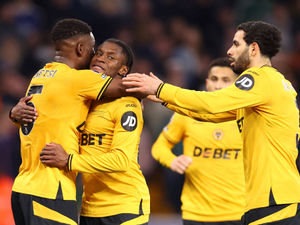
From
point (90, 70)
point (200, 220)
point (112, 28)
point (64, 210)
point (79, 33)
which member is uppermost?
point (112, 28)

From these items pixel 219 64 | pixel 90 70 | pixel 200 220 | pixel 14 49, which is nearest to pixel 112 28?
pixel 14 49

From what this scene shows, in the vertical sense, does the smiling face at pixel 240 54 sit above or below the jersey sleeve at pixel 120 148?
above

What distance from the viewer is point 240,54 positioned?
4.75m

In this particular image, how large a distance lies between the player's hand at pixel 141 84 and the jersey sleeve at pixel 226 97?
0.09 metres

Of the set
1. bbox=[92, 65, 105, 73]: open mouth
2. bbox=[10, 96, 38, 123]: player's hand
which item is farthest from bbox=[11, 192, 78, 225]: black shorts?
bbox=[92, 65, 105, 73]: open mouth

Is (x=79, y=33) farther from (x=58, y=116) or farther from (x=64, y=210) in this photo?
→ (x=64, y=210)

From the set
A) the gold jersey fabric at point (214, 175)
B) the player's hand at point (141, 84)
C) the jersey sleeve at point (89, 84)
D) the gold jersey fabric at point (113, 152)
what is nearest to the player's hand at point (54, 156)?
the gold jersey fabric at point (113, 152)

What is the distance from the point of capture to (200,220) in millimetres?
5914

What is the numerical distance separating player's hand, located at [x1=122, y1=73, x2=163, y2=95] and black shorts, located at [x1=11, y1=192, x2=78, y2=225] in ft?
3.20

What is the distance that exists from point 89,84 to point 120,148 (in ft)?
1.77

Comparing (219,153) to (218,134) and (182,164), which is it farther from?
(182,164)

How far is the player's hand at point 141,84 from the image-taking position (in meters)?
4.47

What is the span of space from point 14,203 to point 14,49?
5.91 m

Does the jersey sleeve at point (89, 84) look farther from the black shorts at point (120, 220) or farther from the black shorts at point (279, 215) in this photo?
the black shorts at point (279, 215)
